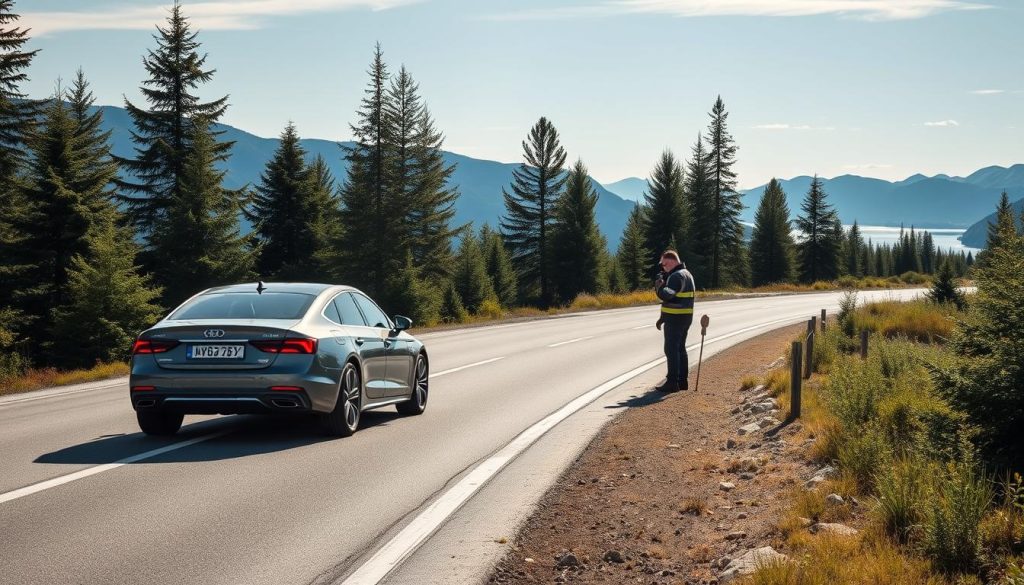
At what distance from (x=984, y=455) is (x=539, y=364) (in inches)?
474

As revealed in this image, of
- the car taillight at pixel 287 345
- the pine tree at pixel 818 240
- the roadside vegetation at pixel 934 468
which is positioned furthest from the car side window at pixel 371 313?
the pine tree at pixel 818 240

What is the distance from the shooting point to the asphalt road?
17.2 feet

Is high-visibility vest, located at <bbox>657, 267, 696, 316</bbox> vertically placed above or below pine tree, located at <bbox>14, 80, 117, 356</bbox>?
below

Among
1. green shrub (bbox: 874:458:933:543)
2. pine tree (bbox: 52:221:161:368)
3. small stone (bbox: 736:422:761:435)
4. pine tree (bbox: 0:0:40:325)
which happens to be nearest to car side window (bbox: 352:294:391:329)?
small stone (bbox: 736:422:761:435)

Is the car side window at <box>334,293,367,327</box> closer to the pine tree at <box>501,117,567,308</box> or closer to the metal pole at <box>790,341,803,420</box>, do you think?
the metal pole at <box>790,341,803,420</box>

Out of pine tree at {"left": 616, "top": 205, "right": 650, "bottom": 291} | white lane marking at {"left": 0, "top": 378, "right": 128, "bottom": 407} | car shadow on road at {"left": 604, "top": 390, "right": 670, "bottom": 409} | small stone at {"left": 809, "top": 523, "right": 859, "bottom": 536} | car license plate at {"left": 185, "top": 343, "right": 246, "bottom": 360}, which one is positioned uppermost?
pine tree at {"left": 616, "top": 205, "right": 650, "bottom": 291}

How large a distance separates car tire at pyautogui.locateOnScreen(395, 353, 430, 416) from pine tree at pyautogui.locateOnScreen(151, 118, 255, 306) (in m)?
30.6

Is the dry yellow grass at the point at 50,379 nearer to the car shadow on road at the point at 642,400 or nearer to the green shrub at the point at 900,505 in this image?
the car shadow on road at the point at 642,400

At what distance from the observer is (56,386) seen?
610 inches

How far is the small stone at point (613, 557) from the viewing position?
5609 millimetres

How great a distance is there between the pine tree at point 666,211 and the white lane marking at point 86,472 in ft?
251

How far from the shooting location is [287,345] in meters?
9.05

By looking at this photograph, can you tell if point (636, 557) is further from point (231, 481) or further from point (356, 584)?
point (231, 481)

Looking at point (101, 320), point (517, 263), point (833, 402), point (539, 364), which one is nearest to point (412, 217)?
point (517, 263)
